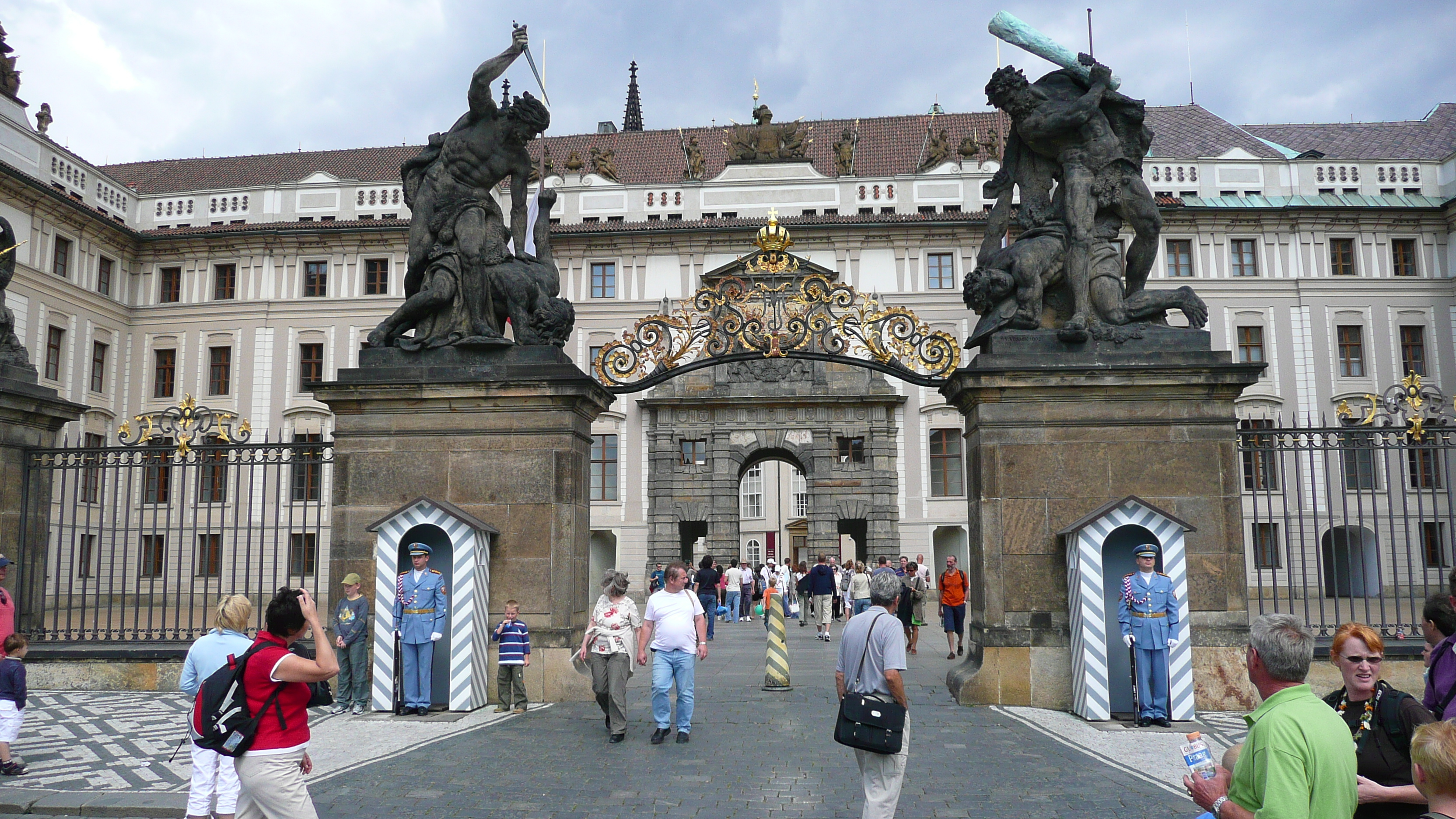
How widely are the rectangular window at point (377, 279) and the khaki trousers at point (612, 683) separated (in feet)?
106

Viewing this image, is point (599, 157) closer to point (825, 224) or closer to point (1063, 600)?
point (825, 224)

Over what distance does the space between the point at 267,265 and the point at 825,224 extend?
20.1 metres

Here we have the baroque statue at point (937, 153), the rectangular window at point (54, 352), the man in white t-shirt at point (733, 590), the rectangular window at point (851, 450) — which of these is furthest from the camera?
the baroque statue at point (937, 153)

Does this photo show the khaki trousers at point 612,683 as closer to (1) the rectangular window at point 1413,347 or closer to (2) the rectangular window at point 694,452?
(2) the rectangular window at point 694,452

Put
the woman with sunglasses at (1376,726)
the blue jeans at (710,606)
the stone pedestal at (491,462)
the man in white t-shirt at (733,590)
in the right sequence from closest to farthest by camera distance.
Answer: the woman with sunglasses at (1376,726) → the stone pedestal at (491,462) → the blue jeans at (710,606) → the man in white t-shirt at (733,590)

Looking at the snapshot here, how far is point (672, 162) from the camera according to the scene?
1783 inches

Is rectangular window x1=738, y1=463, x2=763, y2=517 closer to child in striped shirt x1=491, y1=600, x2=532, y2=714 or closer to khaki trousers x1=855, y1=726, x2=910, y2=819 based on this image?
child in striped shirt x1=491, y1=600, x2=532, y2=714

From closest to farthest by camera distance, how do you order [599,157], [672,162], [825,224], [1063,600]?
[1063,600] < [825,224] < [599,157] < [672,162]

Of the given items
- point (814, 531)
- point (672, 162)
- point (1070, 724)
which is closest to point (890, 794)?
point (1070, 724)

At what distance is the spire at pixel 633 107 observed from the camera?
74.7m

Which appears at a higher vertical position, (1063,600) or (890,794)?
(1063,600)

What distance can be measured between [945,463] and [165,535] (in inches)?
1039

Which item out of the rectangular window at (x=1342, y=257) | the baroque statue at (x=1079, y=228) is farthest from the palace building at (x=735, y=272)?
the baroque statue at (x=1079, y=228)

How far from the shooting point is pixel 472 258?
11.5 metres
